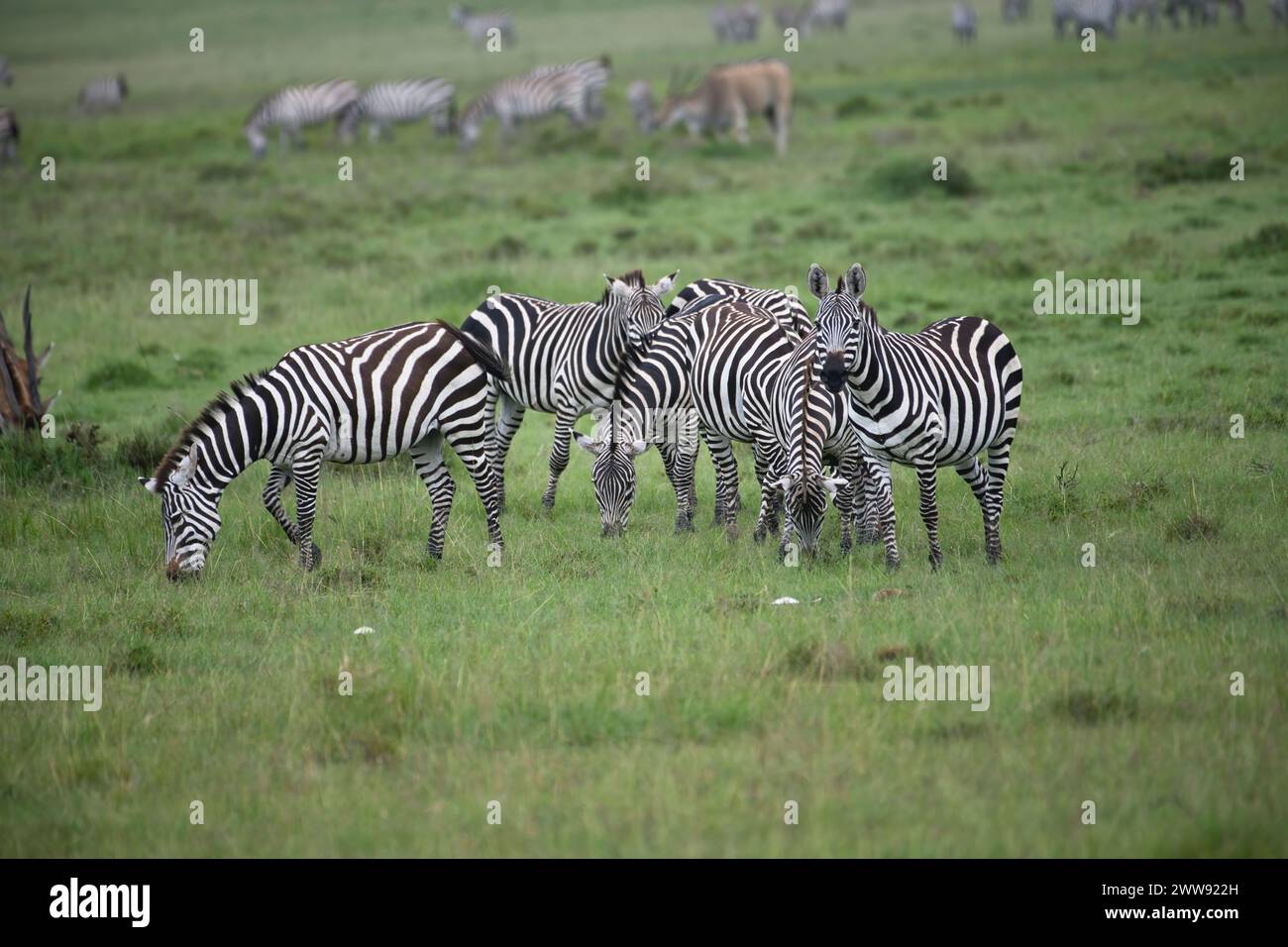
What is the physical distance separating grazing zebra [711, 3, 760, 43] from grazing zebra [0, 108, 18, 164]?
32433mm

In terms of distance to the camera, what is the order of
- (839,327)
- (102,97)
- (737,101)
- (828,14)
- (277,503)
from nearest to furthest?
1. (839,327)
2. (277,503)
3. (737,101)
4. (102,97)
5. (828,14)

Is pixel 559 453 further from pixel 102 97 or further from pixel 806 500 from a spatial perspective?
pixel 102 97

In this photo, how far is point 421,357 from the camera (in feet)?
34.6

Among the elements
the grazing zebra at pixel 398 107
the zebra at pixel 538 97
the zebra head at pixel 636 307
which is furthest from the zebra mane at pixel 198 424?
the grazing zebra at pixel 398 107

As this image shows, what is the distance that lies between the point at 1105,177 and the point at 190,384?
15.4m

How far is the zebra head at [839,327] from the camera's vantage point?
865 cm

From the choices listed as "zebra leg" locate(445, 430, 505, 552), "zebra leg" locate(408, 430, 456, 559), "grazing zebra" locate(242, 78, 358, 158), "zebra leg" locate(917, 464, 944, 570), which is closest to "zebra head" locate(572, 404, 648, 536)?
"zebra leg" locate(445, 430, 505, 552)

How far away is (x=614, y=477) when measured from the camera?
427 inches

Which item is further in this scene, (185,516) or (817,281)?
(185,516)

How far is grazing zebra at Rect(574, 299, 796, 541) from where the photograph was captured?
1083 cm

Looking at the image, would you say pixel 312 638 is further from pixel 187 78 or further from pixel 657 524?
pixel 187 78

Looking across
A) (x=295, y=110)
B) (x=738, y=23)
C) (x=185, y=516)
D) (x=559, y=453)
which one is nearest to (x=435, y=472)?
(x=559, y=453)

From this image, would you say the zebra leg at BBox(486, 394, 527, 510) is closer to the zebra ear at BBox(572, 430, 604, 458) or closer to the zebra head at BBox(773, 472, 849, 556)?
the zebra ear at BBox(572, 430, 604, 458)

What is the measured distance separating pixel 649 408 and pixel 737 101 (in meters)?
Result: 23.1
